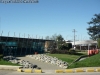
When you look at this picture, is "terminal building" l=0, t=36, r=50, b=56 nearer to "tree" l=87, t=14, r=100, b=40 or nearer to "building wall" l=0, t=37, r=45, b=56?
"building wall" l=0, t=37, r=45, b=56

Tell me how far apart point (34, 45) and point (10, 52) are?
30.3ft

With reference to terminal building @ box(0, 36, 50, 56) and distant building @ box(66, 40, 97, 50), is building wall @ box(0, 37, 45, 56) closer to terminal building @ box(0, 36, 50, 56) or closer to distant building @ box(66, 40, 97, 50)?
terminal building @ box(0, 36, 50, 56)

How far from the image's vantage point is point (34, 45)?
43125mm

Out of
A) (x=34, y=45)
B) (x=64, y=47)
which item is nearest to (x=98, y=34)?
(x=64, y=47)

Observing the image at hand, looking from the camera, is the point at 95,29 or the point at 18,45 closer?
the point at 18,45

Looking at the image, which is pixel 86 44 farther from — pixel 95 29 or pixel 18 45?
pixel 18 45

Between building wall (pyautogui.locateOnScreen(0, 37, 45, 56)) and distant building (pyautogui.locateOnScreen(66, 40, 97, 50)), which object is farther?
distant building (pyautogui.locateOnScreen(66, 40, 97, 50))

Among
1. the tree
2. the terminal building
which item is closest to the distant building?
the tree

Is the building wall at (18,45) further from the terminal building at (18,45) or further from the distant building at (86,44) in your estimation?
the distant building at (86,44)

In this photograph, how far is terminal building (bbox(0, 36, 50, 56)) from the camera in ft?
109

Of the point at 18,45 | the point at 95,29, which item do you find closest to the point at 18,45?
the point at 18,45

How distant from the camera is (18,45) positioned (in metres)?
36.9

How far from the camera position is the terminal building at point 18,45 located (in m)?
33.2

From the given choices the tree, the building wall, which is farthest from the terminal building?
the tree
